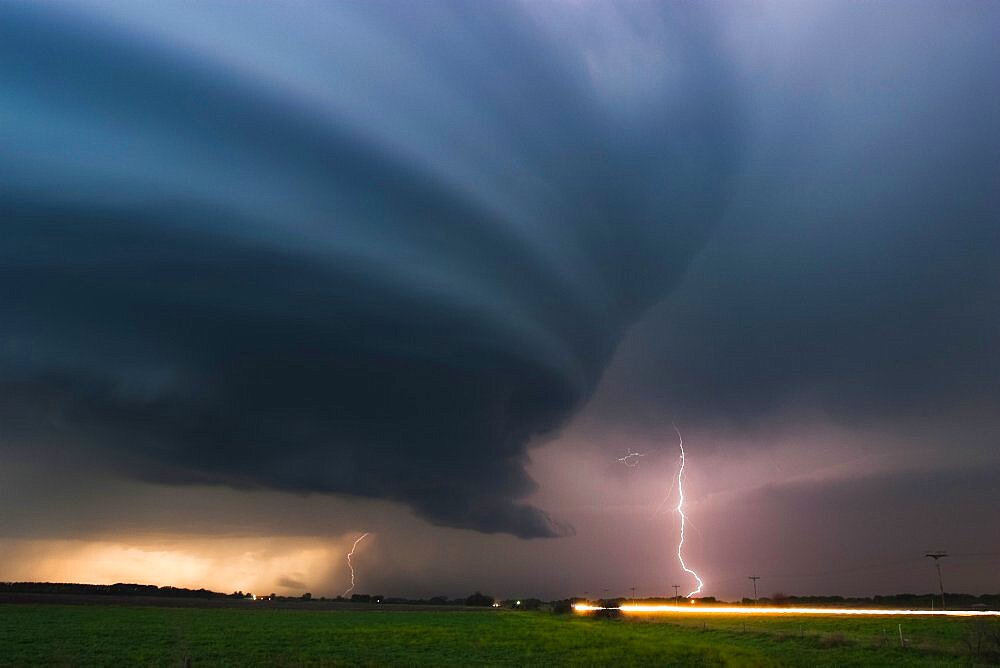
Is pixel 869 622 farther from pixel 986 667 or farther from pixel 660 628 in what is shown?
pixel 986 667

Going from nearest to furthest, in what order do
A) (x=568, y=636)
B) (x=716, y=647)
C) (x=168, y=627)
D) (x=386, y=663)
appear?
(x=386, y=663), (x=716, y=647), (x=568, y=636), (x=168, y=627)

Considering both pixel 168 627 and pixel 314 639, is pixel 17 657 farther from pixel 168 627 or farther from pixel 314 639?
pixel 168 627

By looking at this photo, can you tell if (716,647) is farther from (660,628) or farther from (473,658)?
(660,628)

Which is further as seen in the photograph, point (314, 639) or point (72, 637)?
point (314, 639)

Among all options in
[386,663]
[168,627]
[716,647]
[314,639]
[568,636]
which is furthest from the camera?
[168,627]

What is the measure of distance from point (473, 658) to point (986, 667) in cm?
3261

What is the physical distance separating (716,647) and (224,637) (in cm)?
4345

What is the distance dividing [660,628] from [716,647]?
93.8 feet

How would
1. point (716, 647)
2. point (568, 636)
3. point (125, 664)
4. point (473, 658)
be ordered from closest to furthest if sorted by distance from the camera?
point (125, 664)
point (473, 658)
point (716, 647)
point (568, 636)

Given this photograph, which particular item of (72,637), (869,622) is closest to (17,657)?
(72,637)

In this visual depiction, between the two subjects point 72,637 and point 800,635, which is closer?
point 72,637

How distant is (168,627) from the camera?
74.4 meters

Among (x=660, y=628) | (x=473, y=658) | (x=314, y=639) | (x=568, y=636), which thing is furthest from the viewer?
(x=660, y=628)

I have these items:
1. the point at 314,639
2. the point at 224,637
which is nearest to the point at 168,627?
the point at 224,637
